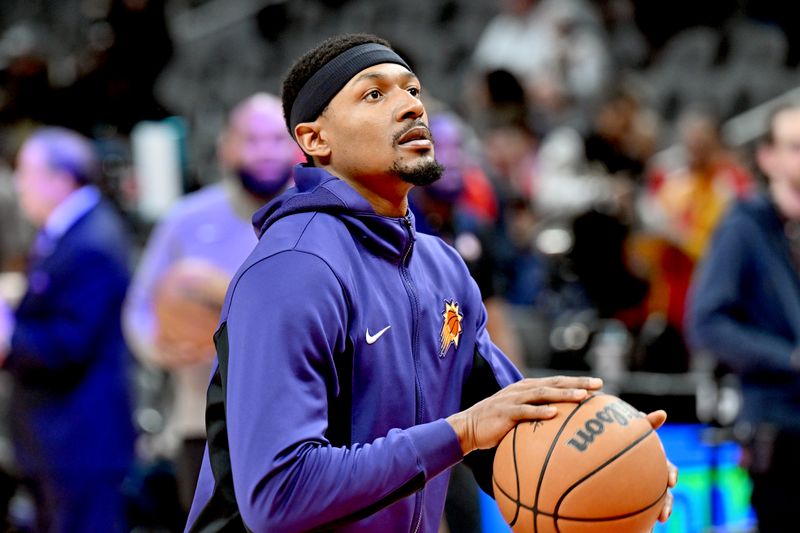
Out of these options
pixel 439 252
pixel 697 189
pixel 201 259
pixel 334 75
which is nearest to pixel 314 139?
pixel 334 75

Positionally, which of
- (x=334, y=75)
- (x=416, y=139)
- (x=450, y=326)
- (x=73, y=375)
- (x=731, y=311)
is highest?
(x=334, y=75)

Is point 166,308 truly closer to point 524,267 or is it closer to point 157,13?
point 524,267

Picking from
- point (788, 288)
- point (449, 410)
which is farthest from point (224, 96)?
point (449, 410)

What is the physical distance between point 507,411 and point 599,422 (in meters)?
0.22

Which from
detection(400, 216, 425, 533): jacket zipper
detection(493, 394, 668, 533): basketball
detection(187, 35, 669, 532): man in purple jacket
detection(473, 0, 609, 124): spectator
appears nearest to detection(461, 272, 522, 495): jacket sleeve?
detection(187, 35, 669, 532): man in purple jacket

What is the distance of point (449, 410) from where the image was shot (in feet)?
10.3

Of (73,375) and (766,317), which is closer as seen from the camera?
(766,317)

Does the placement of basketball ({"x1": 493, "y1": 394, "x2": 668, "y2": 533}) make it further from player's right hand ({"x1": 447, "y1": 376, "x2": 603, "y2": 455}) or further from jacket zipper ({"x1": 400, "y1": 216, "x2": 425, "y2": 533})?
jacket zipper ({"x1": 400, "y1": 216, "x2": 425, "y2": 533})

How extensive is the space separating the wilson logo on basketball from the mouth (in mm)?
718

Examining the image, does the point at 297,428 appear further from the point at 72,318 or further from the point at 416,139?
the point at 72,318

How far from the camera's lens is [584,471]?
275 centimetres

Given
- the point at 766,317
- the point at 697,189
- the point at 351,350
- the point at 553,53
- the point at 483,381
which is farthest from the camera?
the point at 553,53

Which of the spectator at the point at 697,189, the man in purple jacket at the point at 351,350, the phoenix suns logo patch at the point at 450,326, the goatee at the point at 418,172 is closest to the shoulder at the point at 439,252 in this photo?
the man in purple jacket at the point at 351,350

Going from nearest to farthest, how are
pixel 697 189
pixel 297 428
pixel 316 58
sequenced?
pixel 297 428
pixel 316 58
pixel 697 189
